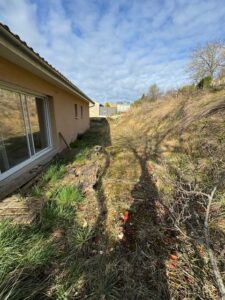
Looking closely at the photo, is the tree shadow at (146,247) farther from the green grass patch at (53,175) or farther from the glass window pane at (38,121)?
the glass window pane at (38,121)

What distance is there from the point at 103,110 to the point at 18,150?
2659cm

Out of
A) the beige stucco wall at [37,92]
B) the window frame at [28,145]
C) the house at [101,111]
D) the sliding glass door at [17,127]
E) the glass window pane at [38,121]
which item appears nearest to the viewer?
the beige stucco wall at [37,92]

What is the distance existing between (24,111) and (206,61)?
22086mm

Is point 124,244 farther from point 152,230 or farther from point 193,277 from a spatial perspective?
point 193,277

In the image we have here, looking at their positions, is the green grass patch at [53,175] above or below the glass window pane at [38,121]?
below

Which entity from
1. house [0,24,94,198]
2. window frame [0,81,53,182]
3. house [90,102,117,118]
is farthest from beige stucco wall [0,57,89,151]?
house [90,102,117,118]

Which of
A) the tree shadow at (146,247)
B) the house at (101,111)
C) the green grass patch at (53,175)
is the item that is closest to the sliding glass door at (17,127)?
the green grass patch at (53,175)

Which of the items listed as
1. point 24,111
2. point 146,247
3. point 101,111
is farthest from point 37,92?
point 101,111

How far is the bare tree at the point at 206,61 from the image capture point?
18453mm

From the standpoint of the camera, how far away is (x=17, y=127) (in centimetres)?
426

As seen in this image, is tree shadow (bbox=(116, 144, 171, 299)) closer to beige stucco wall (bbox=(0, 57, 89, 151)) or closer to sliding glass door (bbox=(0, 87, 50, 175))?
sliding glass door (bbox=(0, 87, 50, 175))

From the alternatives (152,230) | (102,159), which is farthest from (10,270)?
(102,159)

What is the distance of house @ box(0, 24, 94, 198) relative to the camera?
2.93m

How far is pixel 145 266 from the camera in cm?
186
